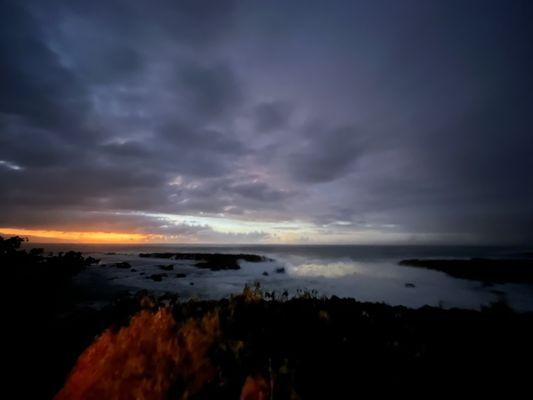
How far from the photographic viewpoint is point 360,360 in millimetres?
3883

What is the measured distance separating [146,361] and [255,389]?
1891 mm

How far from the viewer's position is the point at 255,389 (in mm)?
3473

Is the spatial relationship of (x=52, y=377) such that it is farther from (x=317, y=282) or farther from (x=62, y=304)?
(x=317, y=282)

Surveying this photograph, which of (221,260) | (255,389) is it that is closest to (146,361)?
(255,389)

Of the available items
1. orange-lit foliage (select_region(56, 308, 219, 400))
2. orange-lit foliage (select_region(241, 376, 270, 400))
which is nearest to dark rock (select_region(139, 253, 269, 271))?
orange-lit foliage (select_region(56, 308, 219, 400))

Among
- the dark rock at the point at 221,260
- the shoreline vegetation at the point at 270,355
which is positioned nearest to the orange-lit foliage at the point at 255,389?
the shoreline vegetation at the point at 270,355

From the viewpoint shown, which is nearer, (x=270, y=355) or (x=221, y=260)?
(x=270, y=355)

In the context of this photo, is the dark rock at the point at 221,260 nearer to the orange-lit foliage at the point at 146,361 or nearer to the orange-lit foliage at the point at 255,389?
the orange-lit foliage at the point at 146,361

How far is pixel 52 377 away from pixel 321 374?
5346 mm

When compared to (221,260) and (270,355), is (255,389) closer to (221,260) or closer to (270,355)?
(270,355)

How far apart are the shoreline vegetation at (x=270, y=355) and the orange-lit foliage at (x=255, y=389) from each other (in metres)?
0.01

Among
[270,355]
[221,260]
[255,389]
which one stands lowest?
[221,260]

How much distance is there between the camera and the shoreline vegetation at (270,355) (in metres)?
3.53

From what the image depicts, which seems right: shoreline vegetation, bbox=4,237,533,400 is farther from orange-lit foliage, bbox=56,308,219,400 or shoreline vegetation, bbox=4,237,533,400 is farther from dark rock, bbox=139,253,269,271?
dark rock, bbox=139,253,269,271
